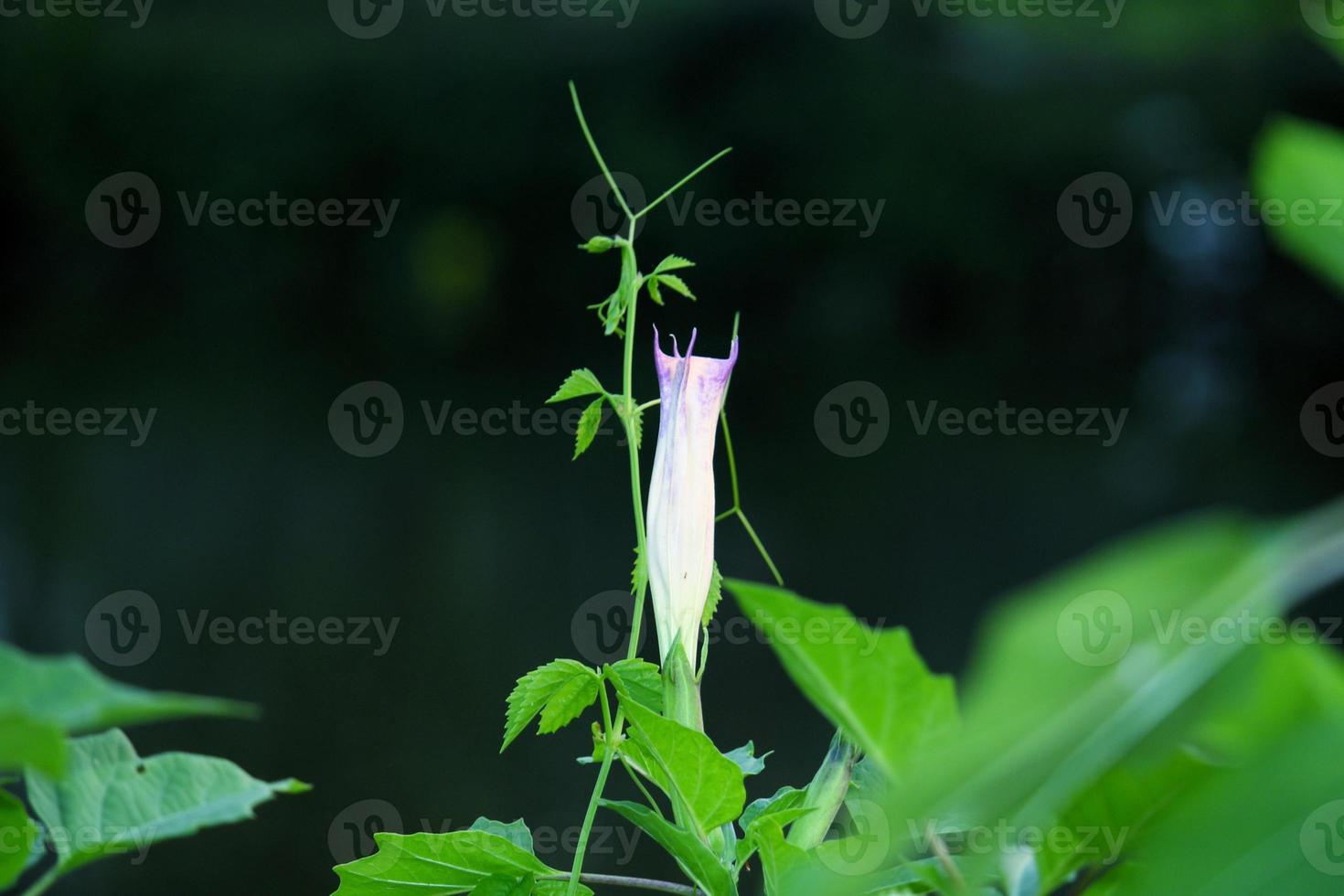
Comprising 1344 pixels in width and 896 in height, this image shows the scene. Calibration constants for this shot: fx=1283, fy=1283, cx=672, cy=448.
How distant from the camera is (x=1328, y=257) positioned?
0.14 m

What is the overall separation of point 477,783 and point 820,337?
529cm

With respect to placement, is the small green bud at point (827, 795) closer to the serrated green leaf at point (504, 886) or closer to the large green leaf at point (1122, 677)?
the serrated green leaf at point (504, 886)

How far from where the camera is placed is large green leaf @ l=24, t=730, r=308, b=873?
250 mm

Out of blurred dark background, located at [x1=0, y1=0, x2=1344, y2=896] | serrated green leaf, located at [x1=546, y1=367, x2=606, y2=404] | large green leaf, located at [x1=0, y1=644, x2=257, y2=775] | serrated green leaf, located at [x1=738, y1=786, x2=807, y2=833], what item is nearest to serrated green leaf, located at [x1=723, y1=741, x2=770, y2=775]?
serrated green leaf, located at [x1=738, y1=786, x2=807, y2=833]

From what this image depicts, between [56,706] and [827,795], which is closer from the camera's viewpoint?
[56,706]

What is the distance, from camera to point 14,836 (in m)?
0.22

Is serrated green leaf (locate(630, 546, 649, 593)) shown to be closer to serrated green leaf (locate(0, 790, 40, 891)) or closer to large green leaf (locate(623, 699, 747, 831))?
large green leaf (locate(623, 699, 747, 831))

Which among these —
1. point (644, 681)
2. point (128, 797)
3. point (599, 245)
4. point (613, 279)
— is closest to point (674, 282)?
point (599, 245)

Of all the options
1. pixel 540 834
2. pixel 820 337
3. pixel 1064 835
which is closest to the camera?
pixel 1064 835

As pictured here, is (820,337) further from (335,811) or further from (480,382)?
(335,811)

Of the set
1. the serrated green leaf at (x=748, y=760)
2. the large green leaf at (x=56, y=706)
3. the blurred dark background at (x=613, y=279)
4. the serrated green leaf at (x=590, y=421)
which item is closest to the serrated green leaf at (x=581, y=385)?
the serrated green leaf at (x=590, y=421)

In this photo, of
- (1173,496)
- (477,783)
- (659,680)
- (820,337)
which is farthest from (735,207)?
(659,680)

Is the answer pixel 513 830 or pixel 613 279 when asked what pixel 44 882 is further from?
pixel 613 279

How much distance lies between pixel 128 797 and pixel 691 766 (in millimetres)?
133
